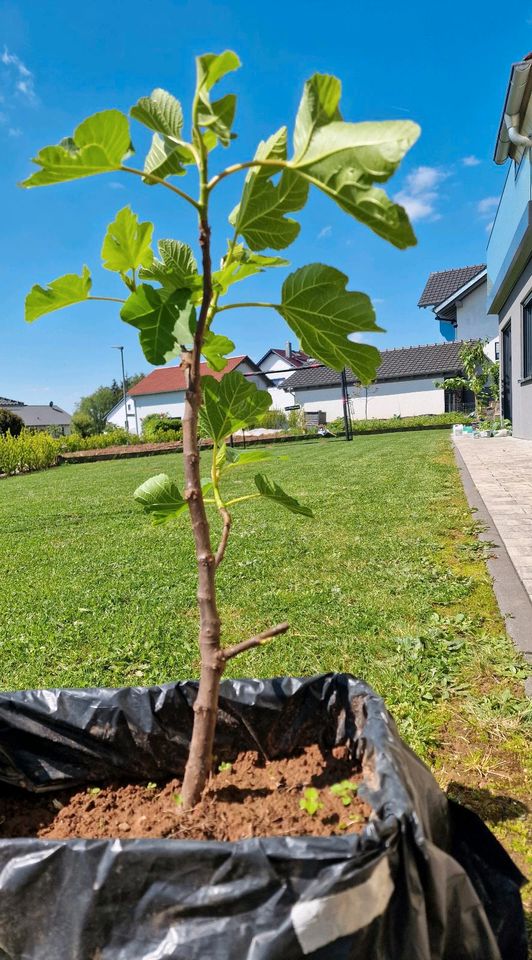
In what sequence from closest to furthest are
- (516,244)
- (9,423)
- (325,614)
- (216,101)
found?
1. (216,101)
2. (325,614)
3. (516,244)
4. (9,423)

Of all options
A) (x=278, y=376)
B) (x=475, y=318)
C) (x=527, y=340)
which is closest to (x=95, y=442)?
(x=475, y=318)

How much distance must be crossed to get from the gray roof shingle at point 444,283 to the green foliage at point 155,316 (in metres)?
25.6

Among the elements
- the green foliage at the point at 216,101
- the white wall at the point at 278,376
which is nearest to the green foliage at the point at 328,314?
the green foliage at the point at 216,101

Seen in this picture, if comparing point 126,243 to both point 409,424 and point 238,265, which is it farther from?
point 409,424

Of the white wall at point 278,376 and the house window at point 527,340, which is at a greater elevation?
the white wall at point 278,376

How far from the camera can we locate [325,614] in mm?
3186

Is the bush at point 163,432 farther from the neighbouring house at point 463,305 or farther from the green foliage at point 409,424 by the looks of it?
the neighbouring house at point 463,305

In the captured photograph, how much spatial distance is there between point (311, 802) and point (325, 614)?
203 cm

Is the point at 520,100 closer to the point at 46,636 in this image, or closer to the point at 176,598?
the point at 176,598

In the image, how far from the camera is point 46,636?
319 centimetres

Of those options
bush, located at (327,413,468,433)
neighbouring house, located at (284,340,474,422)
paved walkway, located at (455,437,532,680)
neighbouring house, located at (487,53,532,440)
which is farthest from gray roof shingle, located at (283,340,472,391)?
paved walkway, located at (455,437,532,680)

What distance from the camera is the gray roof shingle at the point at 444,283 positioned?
25.0 m

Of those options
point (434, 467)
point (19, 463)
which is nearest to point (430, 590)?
point (434, 467)

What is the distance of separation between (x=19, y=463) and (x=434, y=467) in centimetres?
1414
